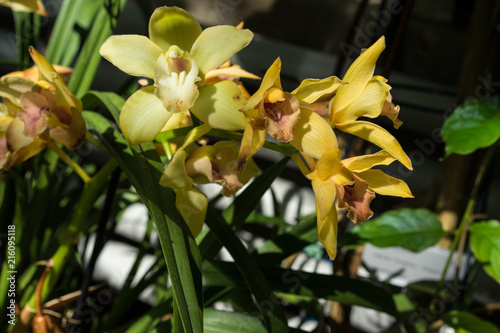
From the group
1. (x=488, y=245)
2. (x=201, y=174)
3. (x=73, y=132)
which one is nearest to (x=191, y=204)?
(x=201, y=174)

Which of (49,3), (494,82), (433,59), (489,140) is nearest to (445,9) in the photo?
(433,59)

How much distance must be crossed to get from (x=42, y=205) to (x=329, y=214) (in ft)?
1.57

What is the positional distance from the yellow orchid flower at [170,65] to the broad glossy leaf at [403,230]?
37cm

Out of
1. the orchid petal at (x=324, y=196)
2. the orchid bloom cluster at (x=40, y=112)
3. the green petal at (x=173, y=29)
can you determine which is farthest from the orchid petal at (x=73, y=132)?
the orchid petal at (x=324, y=196)

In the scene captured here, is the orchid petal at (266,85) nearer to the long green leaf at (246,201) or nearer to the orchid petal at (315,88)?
the orchid petal at (315,88)

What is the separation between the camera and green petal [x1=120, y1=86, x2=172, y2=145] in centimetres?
33

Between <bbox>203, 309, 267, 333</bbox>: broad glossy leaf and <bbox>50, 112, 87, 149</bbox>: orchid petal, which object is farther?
<bbox>203, 309, 267, 333</bbox>: broad glossy leaf

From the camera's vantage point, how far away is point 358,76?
14.4 inches

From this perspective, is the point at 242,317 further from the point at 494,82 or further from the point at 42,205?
the point at 494,82

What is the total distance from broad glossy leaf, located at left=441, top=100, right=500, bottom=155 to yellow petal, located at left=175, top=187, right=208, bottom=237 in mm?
377

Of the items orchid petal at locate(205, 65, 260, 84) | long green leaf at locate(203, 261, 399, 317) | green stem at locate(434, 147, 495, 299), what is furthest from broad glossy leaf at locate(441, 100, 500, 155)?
orchid petal at locate(205, 65, 260, 84)

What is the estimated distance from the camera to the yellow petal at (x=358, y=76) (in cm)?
36

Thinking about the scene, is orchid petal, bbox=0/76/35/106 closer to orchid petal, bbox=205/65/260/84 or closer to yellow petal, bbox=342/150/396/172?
orchid petal, bbox=205/65/260/84

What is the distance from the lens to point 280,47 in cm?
106
